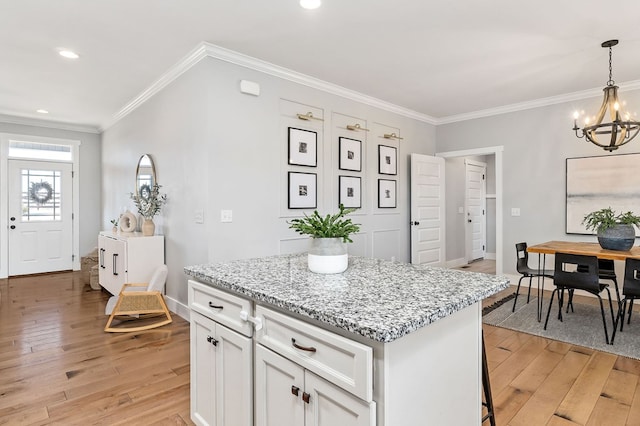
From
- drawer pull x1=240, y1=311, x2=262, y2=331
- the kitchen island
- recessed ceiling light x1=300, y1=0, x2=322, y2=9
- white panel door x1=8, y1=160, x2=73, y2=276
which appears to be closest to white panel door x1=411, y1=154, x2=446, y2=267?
recessed ceiling light x1=300, y1=0, x2=322, y2=9

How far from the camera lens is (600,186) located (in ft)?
14.5

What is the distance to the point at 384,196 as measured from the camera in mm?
5125

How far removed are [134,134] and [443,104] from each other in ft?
14.5

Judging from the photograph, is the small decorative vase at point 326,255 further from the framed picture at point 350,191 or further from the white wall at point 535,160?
the white wall at point 535,160

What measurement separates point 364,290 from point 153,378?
6.16ft

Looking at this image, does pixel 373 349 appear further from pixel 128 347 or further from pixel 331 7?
pixel 128 347

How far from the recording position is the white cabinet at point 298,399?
3.39ft

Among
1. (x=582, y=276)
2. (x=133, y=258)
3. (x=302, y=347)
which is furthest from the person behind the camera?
(x=133, y=258)

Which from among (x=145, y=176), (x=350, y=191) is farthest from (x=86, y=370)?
(x=350, y=191)

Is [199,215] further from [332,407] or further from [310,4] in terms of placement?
[332,407]

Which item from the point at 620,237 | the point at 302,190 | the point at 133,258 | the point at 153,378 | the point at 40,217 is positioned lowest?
the point at 153,378

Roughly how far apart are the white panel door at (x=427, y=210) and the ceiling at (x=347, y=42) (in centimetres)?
126

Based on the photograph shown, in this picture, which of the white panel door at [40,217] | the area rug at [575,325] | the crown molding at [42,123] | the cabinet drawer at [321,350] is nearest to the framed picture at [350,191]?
the area rug at [575,325]

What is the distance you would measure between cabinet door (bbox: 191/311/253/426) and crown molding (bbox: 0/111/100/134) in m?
6.09
